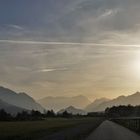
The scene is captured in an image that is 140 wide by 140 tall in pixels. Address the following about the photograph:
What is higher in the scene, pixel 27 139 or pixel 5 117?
pixel 5 117

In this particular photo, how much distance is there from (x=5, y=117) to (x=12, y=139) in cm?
15586

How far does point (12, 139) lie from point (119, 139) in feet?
40.2

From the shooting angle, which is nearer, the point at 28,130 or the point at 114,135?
the point at 114,135

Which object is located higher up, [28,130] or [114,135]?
[28,130]

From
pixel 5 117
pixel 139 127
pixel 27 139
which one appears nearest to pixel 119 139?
pixel 27 139

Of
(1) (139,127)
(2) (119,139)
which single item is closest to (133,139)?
(2) (119,139)

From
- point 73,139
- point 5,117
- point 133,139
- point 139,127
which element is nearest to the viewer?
point 133,139

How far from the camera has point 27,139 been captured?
43.8 metres

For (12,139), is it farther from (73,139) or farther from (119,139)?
(119,139)

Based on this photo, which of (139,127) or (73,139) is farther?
(139,127)

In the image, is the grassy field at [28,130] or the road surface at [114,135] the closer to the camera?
the road surface at [114,135]

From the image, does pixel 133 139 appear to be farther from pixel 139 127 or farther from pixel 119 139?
pixel 139 127

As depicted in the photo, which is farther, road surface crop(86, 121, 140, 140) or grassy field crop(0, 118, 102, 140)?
grassy field crop(0, 118, 102, 140)

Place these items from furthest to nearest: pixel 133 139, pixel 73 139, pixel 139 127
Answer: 1. pixel 139 127
2. pixel 73 139
3. pixel 133 139
